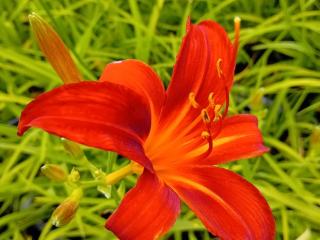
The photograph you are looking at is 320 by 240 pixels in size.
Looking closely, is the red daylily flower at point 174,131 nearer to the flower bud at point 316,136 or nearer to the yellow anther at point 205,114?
the yellow anther at point 205,114

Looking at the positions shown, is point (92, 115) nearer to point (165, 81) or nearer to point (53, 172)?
point (53, 172)

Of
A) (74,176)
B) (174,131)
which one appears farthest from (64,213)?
(174,131)

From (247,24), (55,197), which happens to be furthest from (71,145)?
(247,24)

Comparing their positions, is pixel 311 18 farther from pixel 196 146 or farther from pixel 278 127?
pixel 196 146

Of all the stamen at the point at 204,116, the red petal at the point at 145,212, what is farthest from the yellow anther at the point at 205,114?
the red petal at the point at 145,212

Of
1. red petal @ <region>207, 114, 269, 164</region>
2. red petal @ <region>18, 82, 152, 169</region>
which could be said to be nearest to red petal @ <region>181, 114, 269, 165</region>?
red petal @ <region>207, 114, 269, 164</region>

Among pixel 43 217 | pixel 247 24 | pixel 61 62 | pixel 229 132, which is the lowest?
pixel 43 217

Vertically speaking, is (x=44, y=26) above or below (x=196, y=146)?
above
